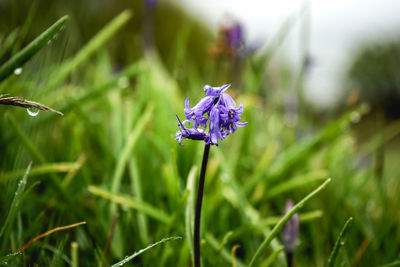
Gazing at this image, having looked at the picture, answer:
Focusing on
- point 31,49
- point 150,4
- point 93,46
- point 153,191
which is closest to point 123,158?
point 153,191

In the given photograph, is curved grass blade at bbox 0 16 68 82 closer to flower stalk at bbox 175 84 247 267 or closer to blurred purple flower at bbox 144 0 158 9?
flower stalk at bbox 175 84 247 267

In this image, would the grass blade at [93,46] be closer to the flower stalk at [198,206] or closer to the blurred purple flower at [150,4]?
the blurred purple flower at [150,4]

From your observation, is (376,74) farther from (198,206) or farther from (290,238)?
(198,206)

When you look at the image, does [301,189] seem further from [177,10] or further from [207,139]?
[177,10]

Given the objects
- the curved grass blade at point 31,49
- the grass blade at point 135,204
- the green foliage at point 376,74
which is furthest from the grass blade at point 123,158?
the green foliage at point 376,74

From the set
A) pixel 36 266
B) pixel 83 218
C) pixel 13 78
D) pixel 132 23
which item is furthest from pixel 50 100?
pixel 132 23
